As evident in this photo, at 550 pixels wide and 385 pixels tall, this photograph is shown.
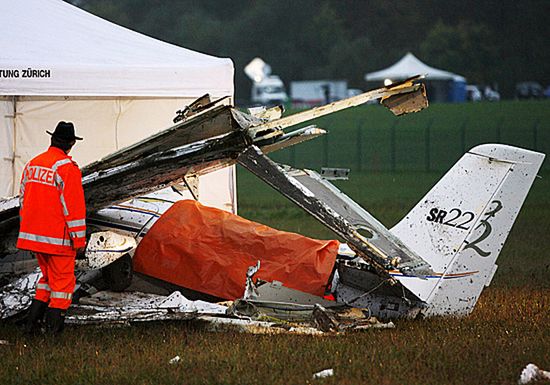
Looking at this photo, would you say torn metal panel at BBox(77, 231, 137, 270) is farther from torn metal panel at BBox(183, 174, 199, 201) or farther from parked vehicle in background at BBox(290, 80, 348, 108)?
parked vehicle in background at BBox(290, 80, 348, 108)

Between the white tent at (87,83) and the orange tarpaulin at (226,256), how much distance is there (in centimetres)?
302

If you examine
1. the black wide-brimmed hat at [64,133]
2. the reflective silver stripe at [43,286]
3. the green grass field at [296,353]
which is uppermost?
the black wide-brimmed hat at [64,133]

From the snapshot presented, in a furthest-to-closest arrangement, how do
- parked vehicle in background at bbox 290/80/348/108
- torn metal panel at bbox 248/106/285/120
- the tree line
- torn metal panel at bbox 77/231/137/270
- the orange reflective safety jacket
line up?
parked vehicle in background at bbox 290/80/348/108 < the tree line < torn metal panel at bbox 77/231/137/270 < torn metal panel at bbox 248/106/285/120 < the orange reflective safety jacket

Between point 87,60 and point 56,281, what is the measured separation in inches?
181

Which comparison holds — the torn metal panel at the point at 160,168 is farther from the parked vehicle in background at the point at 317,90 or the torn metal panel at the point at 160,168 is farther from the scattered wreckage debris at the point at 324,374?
the parked vehicle in background at the point at 317,90

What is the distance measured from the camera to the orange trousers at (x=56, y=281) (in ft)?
30.8

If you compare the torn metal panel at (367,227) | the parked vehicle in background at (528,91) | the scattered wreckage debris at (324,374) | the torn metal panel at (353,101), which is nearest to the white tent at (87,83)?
the torn metal panel at (367,227)

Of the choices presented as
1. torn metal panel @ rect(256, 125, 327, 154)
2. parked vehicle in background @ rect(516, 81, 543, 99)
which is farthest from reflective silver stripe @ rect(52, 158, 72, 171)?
parked vehicle in background @ rect(516, 81, 543, 99)

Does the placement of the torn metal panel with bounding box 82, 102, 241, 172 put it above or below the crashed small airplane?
above

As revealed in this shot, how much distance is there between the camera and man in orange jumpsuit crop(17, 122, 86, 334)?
9.36 metres

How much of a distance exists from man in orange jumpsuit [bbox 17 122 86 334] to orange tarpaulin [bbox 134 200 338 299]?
1303mm

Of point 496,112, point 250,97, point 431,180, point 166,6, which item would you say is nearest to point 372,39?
point 250,97

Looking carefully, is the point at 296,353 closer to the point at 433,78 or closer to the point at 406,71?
the point at 406,71

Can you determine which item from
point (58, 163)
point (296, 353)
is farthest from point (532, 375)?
point (58, 163)
